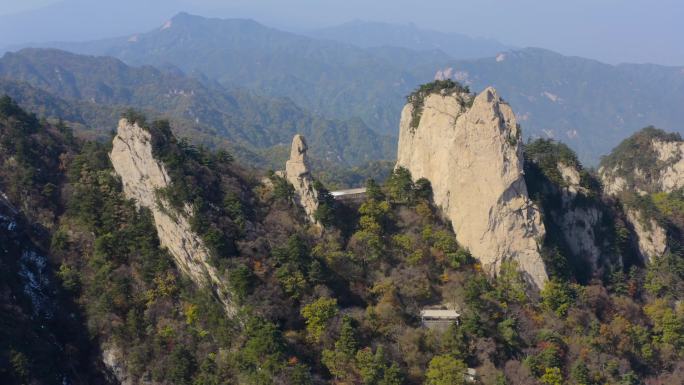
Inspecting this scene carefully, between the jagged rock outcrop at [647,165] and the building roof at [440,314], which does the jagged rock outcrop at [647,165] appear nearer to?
the jagged rock outcrop at [647,165]

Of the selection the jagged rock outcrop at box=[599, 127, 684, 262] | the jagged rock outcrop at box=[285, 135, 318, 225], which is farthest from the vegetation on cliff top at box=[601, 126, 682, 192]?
the jagged rock outcrop at box=[285, 135, 318, 225]

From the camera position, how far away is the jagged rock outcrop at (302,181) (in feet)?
114

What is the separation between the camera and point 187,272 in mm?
30969

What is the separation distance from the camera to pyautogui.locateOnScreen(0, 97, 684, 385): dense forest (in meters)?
26.3

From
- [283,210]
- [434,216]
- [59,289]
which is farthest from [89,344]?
[434,216]

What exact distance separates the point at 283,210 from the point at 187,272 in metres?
6.97

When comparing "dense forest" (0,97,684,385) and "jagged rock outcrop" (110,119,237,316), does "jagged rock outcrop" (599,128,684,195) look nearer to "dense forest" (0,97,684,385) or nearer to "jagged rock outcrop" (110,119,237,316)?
"dense forest" (0,97,684,385)

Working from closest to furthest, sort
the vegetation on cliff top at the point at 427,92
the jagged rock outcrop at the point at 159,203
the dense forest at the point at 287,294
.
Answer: the dense forest at the point at 287,294 < the jagged rock outcrop at the point at 159,203 < the vegetation on cliff top at the point at 427,92

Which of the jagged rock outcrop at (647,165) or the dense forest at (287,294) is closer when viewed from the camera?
the dense forest at (287,294)

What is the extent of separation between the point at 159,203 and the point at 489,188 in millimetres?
19308

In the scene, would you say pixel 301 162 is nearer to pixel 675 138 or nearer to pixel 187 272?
pixel 187 272

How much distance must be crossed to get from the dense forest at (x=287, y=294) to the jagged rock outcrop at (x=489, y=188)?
1.10 metres

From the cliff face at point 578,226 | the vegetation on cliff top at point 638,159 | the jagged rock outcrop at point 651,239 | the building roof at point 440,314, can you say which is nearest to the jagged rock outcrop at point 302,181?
the building roof at point 440,314

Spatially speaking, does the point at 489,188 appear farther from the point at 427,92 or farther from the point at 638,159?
the point at 638,159
